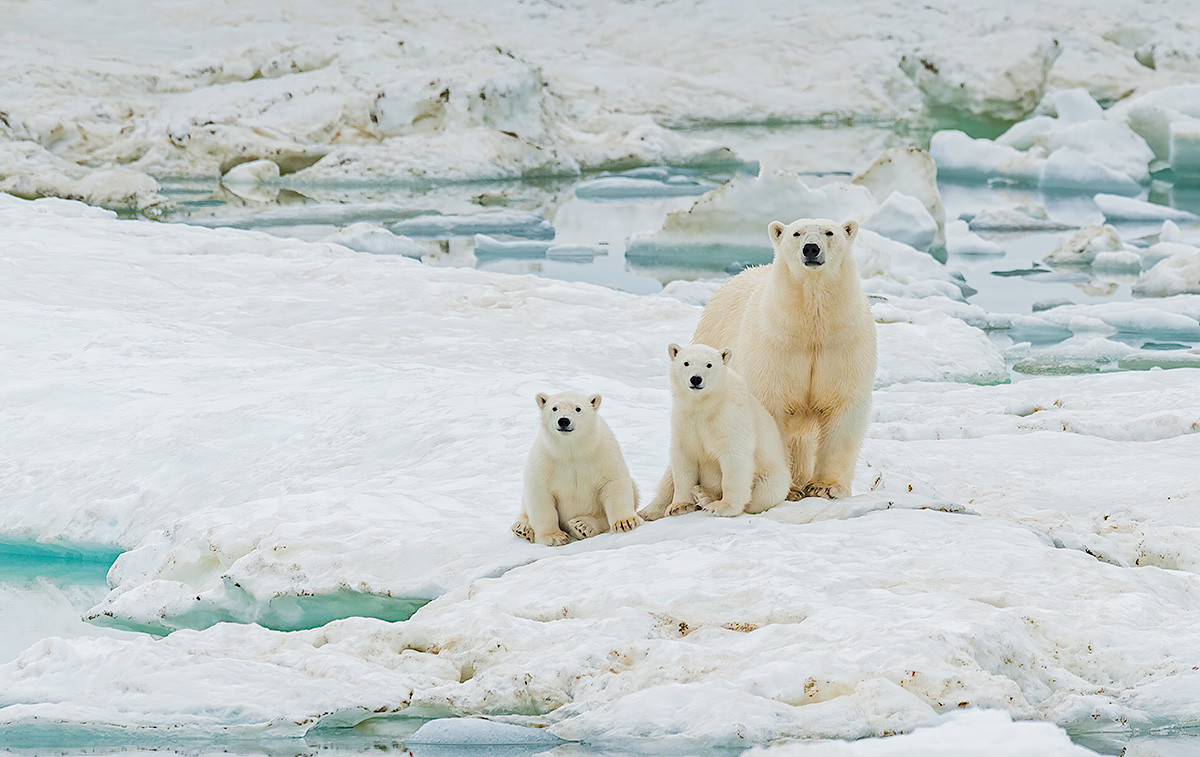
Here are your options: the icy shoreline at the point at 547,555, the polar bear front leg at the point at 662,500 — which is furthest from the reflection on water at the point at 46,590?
the polar bear front leg at the point at 662,500

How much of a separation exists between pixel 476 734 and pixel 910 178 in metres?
12.9

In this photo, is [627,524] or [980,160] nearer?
[627,524]

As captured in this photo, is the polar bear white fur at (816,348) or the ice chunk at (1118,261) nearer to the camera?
the polar bear white fur at (816,348)

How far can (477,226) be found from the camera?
1638cm

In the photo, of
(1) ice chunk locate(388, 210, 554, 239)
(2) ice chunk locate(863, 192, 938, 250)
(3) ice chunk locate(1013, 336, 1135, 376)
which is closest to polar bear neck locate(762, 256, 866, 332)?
(3) ice chunk locate(1013, 336, 1135, 376)

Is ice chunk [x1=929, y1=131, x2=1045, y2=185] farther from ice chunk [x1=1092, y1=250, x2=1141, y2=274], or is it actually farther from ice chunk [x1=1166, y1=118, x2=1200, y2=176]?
ice chunk [x1=1092, y1=250, x2=1141, y2=274]

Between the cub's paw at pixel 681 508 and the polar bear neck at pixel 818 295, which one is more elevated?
the polar bear neck at pixel 818 295

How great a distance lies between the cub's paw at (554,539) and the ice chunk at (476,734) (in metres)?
1.08

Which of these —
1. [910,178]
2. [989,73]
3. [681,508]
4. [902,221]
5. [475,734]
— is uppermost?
[989,73]

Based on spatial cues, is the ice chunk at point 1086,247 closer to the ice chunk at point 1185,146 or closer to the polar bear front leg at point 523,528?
the ice chunk at point 1185,146

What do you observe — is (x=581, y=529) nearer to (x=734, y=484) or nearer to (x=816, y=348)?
(x=734, y=484)

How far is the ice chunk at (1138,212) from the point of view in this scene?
1719cm

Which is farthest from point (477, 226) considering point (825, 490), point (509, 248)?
point (825, 490)

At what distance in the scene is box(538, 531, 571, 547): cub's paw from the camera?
434 centimetres
